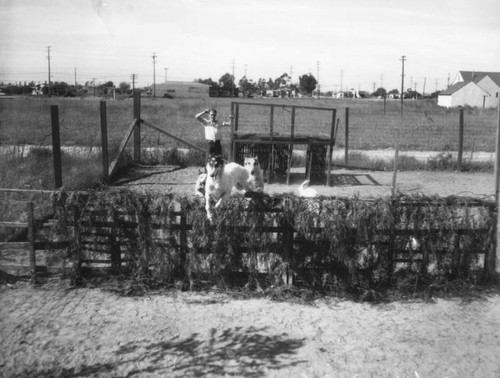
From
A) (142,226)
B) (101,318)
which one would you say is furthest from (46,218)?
(101,318)

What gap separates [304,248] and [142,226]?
7.60ft

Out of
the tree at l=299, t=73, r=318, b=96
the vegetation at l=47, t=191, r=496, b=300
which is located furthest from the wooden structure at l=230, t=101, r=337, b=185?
the tree at l=299, t=73, r=318, b=96

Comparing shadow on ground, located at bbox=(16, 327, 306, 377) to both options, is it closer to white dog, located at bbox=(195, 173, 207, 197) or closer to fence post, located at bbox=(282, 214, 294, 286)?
fence post, located at bbox=(282, 214, 294, 286)

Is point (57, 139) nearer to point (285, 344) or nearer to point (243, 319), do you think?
point (243, 319)

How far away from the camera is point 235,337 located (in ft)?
18.4

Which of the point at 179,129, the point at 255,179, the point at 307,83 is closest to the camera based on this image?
the point at 255,179

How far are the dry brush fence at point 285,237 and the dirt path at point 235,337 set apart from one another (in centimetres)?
47

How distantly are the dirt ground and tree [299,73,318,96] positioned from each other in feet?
331

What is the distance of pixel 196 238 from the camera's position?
22.9ft

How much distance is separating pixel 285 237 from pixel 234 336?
1.76 meters

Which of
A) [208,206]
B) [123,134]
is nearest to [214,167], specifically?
[208,206]

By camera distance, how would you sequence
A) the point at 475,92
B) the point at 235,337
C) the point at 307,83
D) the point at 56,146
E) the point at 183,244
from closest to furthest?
the point at 235,337, the point at 183,244, the point at 56,146, the point at 475,92, the point at 307,83

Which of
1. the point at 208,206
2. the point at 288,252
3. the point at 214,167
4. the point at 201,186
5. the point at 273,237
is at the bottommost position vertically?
the point at 288,252

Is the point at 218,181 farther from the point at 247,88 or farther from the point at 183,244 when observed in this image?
the point at 247,88
